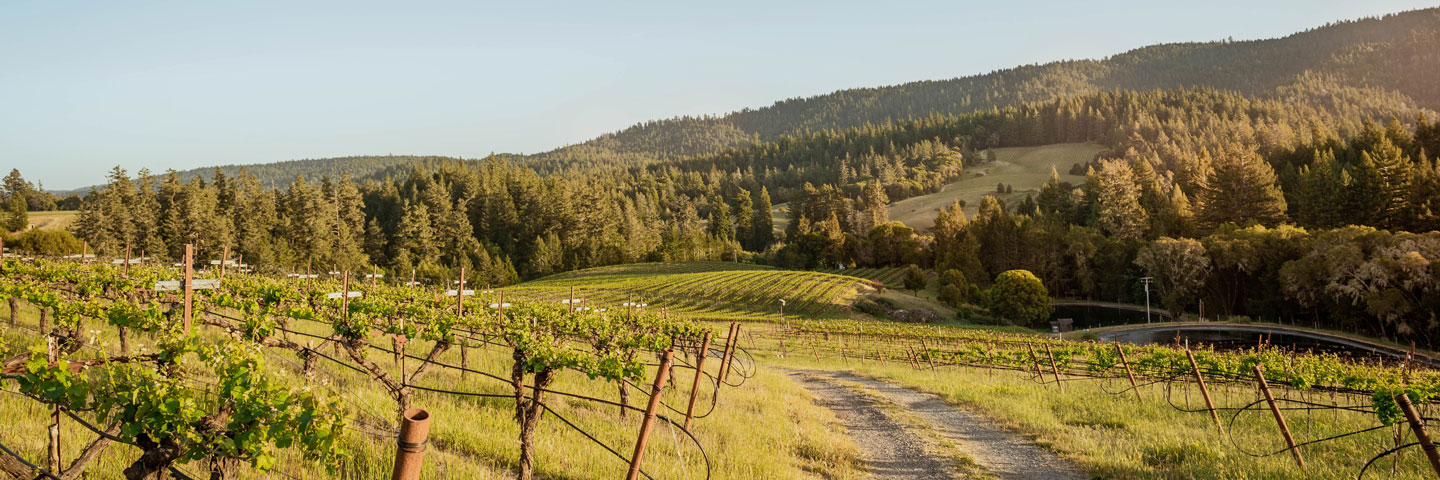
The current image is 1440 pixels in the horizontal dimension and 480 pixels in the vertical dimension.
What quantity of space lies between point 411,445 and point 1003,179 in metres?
173

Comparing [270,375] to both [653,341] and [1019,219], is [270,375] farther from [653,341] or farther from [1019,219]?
[1019,219]

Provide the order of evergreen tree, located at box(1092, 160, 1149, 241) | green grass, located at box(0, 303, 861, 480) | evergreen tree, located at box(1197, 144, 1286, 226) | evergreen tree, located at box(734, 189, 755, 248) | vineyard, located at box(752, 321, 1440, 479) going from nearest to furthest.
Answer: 1. green grass, located at box(0, 303, 861, 480)
2. vineyard, located at box(752, 321, 1440, 479)
3. evergreen tree, located at box(1197, 144, 1286, 226)
4. evergreen tree, located at box(1092, 160, 1149, 241)
5. evergreen tree, located at box(734, 189, 755, 248)

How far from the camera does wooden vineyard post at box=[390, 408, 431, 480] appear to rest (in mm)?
3578

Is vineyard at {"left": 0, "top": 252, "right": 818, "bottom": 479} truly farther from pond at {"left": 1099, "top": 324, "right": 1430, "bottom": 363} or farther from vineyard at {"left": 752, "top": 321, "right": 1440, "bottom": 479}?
pond at {"left": 1099, "top": 324, "right": 1430, "bottom": 363}

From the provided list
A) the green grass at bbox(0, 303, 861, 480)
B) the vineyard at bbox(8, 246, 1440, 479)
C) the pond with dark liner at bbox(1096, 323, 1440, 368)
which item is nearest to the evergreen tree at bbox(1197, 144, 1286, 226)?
the pond with dark liner at bbox(1096, 323, 1440, 368)

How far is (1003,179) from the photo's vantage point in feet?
523

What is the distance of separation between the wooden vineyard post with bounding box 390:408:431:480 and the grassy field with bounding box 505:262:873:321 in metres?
54.5

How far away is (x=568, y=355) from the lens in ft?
27.9

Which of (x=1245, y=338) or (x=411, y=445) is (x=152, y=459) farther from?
(x=1245, y=338)

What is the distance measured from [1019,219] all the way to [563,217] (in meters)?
72.4

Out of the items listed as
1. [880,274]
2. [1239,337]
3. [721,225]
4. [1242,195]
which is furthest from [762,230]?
[1239,337]

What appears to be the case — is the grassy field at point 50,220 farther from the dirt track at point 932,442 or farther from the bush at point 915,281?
the dirt track at point 932,442

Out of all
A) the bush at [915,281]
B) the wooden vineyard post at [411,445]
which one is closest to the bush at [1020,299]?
the bush at [915,281]

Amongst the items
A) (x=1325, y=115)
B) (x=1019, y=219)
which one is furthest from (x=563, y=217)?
(x=1325, y=115)
